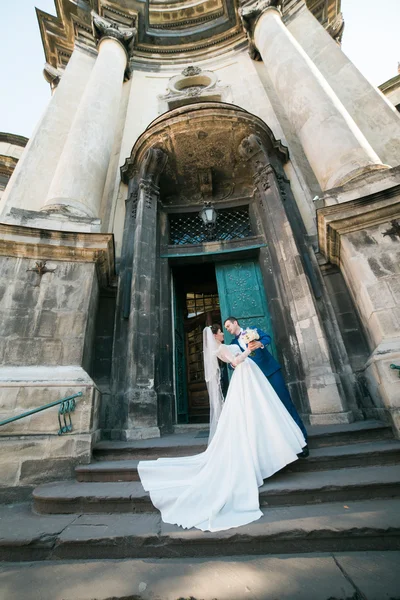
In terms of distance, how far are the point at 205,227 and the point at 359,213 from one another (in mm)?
3693

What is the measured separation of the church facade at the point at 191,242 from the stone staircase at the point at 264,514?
0.51 meters

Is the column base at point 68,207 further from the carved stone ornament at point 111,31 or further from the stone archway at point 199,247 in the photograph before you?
the carved stone ornament at point 111,31

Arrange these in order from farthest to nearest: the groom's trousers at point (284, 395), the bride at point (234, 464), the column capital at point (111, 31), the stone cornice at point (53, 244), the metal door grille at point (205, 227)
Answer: the column capital at point (111, 31), the metal door grille at point (205, 227), the stone cornice at point (53, 244), the groom's trousers at point (284, 395), the bride at point (234, 464)

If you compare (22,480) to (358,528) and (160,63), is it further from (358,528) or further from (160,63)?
(160,63)

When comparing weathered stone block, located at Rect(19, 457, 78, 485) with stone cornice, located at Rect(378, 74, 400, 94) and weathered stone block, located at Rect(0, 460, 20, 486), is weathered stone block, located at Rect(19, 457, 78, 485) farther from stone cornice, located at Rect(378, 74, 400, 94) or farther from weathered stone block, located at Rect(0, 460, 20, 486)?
stone cornice, located at Rect(378, 74, 400, 94)

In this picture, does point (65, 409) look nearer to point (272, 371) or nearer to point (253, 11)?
point (272, 371)

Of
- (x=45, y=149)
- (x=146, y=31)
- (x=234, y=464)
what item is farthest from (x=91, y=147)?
(x=146, y=31)

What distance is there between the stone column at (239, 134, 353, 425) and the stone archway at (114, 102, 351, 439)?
2 centimetres

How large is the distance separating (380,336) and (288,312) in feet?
6.15

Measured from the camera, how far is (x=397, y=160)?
5.92m

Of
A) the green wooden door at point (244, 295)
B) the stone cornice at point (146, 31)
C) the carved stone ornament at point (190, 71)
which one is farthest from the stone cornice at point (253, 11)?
the green wooden door at point (244, 295)

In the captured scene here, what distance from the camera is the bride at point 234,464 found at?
211cm

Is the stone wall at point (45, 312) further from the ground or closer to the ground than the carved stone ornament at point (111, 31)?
closer to the ground

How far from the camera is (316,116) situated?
232 inches
